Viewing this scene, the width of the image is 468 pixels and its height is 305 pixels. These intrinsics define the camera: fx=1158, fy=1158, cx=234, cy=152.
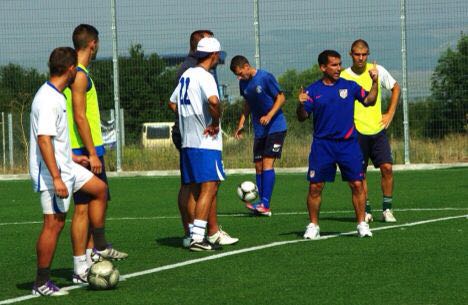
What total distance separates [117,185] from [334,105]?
12.4 meters

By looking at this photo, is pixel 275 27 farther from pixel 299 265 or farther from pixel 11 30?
pixel 299 265

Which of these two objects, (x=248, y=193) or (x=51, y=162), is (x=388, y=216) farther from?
(x=51, y=162)

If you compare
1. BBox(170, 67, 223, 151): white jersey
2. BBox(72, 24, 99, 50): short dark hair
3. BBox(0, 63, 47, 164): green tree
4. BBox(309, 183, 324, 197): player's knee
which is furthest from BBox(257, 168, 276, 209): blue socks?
BBox(0, 63, 47, 164): green tree

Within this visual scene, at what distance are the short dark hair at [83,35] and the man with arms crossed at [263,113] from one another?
17.7 feet

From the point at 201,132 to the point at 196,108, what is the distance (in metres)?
0.24

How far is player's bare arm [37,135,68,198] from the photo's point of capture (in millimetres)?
8492

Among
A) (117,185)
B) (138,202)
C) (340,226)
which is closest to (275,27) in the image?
(117,185)

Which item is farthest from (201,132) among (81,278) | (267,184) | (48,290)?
(267,184)

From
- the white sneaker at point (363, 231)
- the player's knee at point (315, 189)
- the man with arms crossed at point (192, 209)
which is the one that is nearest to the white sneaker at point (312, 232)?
the player's knee at point (315, 189)

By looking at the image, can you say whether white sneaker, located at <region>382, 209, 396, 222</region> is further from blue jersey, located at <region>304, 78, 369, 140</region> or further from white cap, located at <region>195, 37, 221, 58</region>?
white cap, located at <region>195, 37, 221, 58</region>

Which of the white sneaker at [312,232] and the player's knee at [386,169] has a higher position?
the player's knee at [386,169]

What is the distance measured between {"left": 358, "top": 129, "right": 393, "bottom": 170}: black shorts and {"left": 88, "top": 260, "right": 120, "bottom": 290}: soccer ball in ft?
19.5

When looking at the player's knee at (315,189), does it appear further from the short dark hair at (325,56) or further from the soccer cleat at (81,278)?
the soccer cleat at (81,278)

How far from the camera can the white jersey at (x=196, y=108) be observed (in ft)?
36.8
